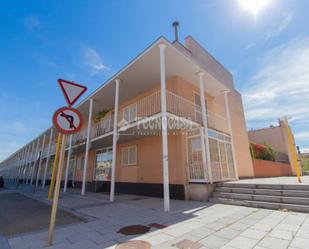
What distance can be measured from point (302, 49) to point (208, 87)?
4.92m

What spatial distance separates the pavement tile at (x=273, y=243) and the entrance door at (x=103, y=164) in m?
10.7

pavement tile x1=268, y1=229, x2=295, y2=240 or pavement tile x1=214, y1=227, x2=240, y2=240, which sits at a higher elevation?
pavement tile x1=268, y1=229, x2=295, y2=240

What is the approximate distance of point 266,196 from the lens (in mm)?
5754

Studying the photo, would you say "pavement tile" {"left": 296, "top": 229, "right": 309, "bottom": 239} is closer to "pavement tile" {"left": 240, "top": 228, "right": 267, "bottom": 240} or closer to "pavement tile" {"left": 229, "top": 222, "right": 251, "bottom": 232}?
"pavement tile" {"left": 240, "top": 228, "right": 267, "bottom": 240}

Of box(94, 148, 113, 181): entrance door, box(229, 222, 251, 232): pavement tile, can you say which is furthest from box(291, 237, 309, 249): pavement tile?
box(94, 148, 113, 181): entrance door

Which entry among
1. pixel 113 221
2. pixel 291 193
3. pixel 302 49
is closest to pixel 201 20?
pixel 302 49

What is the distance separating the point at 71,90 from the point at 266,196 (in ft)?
23.2

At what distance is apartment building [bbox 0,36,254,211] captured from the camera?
301 inches

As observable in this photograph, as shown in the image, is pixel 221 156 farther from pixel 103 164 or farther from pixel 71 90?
pixel 103 164

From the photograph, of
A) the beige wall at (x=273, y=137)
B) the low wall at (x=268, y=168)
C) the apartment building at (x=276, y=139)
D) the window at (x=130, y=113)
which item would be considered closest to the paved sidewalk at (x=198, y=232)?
the window at (x=130, y=113)

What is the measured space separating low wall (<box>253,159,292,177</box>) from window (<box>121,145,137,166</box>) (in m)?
10.6

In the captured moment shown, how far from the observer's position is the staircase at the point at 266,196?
16.6 ft

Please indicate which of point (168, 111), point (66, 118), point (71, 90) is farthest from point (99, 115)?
point (66, 118)

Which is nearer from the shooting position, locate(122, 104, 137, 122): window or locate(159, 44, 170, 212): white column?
locate(159, 44, 170, 212): white column
